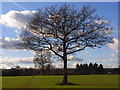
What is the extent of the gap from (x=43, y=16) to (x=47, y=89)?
10.4 meters

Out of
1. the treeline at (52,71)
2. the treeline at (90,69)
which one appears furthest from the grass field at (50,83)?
the treeline at (90,69)

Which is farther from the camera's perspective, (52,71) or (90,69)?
(90,69)

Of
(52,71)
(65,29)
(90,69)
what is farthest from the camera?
(90,69)

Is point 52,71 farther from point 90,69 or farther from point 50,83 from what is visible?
point 90,69

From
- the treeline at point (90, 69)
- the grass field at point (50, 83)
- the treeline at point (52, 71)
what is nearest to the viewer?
the grass field at point (50, 83)

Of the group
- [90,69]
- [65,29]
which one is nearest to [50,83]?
[65,29]

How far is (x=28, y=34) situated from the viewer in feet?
89.0

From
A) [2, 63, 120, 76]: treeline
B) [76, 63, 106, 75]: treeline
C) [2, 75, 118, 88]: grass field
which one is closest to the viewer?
[2, 75, 118, 88]: grass field

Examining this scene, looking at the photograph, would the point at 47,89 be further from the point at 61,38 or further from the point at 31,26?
the point at 31,26

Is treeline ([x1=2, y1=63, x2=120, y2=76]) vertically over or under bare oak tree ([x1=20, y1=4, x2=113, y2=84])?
under

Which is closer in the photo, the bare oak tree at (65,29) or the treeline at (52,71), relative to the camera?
the bare oak tree at (65,29)

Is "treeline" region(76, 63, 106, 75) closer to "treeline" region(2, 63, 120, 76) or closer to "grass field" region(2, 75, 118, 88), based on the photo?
"treeline" region(2, 63, 120, 76)

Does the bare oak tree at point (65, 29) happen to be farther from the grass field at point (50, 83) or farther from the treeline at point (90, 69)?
the treeline at point (90, 69)

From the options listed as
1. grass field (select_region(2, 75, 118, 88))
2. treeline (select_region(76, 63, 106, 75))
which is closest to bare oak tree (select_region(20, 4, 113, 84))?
grass field (select_region(2, 75, 118, 88))
